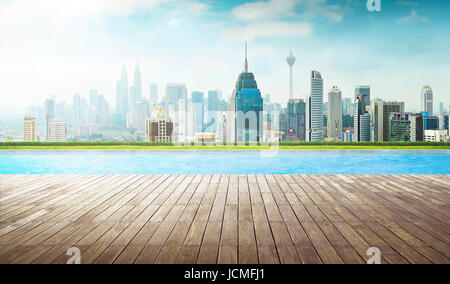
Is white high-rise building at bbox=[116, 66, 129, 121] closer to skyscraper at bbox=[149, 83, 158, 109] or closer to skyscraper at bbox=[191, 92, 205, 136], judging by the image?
skyscraper at bbox=[149, 83, 158, 109]

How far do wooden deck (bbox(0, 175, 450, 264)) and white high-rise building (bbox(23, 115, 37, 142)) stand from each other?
823cm

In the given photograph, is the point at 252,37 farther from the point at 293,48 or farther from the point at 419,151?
the point at 419,151

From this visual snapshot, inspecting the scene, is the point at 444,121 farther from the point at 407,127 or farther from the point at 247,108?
the point at 247,108

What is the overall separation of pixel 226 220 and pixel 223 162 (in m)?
6.03

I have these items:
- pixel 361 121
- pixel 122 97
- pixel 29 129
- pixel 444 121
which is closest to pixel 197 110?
pixel 122 97

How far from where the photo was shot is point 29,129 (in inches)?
438

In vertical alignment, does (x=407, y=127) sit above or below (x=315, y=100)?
below

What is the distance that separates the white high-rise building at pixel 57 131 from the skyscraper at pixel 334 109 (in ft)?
32.8

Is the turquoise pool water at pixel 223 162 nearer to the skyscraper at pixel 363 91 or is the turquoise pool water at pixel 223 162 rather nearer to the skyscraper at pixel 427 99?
the skyscraper at pixel 363 91

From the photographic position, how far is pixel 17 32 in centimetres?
1122

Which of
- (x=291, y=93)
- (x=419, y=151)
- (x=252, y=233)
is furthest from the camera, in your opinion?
(x=291, y=93)

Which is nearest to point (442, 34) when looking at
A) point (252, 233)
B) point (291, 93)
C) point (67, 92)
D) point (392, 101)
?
point (392, 101)

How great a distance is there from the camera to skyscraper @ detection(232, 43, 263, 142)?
1113 centimetres
